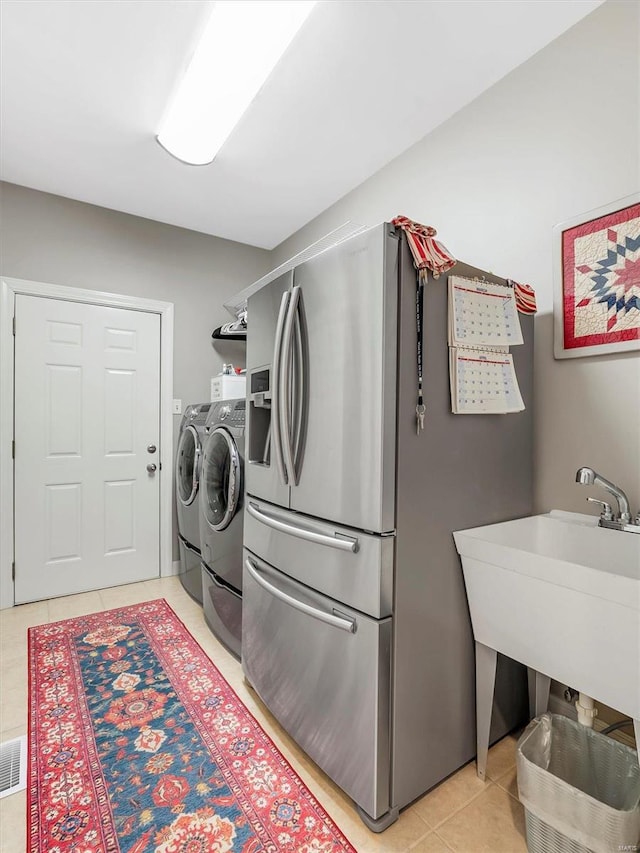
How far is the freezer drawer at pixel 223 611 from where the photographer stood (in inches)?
88.9

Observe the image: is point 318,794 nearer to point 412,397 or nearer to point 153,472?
point 412,397

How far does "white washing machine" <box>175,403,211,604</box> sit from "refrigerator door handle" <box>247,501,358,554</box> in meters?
1.12

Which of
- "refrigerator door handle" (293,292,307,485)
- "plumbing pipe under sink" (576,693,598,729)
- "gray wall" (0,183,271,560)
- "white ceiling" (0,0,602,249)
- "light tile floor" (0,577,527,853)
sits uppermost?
Result: "white ceiling" (0,0,602,249)

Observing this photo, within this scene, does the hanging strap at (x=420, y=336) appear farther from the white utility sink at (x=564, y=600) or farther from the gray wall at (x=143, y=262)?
the gray wall at (x=143, y=262)

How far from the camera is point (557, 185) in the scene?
1.78 metres

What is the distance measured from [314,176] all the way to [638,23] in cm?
171

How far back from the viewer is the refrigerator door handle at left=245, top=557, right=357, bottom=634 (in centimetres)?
137

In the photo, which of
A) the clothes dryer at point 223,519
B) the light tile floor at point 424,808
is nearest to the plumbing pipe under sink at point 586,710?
the light tile floor at point 424,808

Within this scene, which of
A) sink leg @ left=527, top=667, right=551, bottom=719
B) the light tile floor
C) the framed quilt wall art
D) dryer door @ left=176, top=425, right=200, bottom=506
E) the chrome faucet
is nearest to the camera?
the light tile floor

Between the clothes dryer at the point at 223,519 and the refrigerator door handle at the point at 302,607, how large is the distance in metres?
0.36

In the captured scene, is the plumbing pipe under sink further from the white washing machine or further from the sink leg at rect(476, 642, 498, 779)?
the white washing machine

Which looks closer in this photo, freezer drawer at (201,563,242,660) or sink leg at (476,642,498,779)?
sink leg at (476,642,498,779)

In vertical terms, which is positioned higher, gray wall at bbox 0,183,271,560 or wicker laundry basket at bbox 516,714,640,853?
gray wall at bbox 0,183,271,560

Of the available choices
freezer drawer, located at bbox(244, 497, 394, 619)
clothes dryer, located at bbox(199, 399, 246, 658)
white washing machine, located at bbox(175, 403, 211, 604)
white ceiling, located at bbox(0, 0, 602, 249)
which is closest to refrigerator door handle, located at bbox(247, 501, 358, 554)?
freezer drawer, located at bbox(244, 497, 394, 619)
